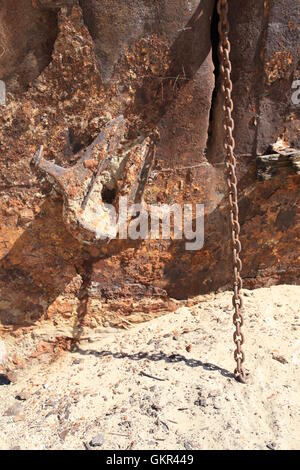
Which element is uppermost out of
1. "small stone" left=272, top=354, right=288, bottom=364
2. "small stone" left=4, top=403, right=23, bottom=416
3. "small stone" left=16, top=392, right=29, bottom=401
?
"small stone" left=272, top=354, right=288, bottom=364

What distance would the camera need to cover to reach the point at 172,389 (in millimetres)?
2217

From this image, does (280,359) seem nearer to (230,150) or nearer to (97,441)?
(97,441)

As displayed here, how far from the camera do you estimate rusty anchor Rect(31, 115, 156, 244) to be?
2.16 meters

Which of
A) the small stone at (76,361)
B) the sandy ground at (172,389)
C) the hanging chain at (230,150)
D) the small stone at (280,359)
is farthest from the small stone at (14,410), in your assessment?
the small stone at (280,359)

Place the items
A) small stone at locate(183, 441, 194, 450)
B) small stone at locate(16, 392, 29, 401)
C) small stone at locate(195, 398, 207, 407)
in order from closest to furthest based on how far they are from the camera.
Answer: small stone at locate(183, 441, 194, 450) < small stone at locate(195, 398, 207, 407) < small stone at locate(16, 392, 29, 401)

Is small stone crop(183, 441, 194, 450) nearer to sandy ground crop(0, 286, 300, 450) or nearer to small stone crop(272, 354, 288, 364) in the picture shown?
sandy ground crop(0, 286, 300, 450)

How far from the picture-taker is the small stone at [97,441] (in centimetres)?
197

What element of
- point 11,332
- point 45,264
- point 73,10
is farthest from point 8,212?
point 73,10

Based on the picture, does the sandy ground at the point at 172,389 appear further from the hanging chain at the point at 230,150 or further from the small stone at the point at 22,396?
the hanging chain at the point at 230,150

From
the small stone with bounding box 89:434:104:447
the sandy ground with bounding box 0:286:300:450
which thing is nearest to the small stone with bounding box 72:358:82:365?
the sandy ground with bounding box 0:286:300:450

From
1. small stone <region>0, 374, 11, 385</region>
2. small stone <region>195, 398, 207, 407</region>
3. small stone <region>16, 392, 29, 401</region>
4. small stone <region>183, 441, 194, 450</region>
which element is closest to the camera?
small stone <region>183, 441, 194, 450</region>

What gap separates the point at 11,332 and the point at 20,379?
0.86ft

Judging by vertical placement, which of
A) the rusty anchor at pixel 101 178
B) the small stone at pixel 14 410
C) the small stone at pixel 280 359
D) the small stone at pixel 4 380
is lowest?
the small stone at pixel 14 410

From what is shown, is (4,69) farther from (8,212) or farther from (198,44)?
(198,44)
